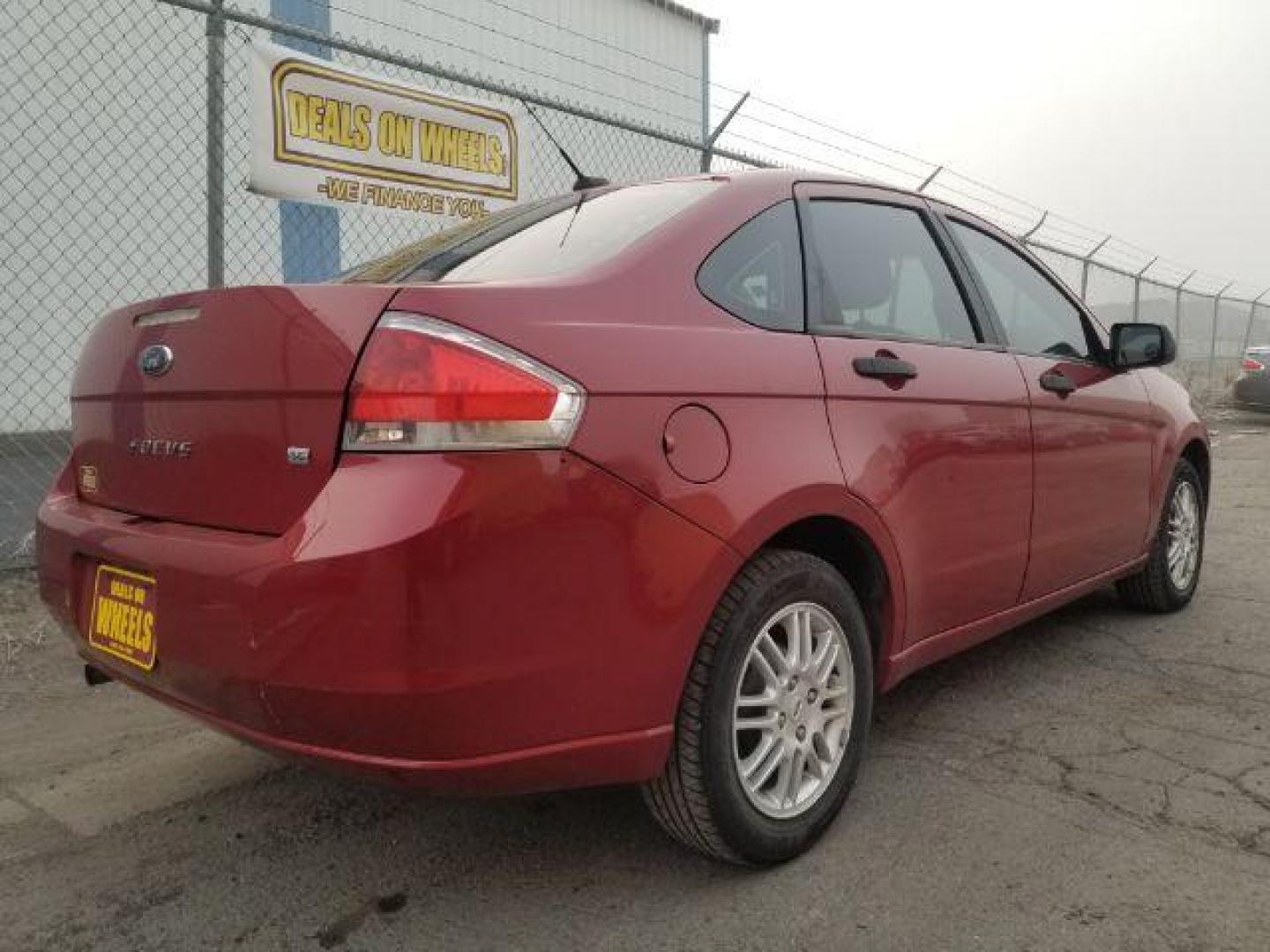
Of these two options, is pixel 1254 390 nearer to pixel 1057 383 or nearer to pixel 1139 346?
pixel 1139 346

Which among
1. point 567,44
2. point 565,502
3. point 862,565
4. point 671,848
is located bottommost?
point 671,848

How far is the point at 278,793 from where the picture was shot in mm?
2701

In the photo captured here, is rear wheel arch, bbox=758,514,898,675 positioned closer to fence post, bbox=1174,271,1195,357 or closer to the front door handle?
the front door handle

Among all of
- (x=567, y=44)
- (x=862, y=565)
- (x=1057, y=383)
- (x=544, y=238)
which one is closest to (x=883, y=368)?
(x=862, y=565)

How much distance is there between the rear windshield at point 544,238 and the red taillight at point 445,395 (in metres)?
0.32

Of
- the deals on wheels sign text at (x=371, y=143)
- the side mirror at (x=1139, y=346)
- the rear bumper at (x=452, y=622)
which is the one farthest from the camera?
the deals on wheels sign text at (x=371, y=143)

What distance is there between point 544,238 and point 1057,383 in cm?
185

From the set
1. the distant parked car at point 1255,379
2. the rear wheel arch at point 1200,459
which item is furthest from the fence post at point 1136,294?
the rear wheel arch at point 1200,459

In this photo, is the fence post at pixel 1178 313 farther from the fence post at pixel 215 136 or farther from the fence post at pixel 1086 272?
the fence post at pixel 215 136

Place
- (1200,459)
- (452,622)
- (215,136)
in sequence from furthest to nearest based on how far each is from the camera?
(1200,459) < (215,136) < (452,622)

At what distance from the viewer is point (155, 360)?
2.15 meters

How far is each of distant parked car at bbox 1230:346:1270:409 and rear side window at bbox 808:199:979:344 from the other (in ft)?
43.8

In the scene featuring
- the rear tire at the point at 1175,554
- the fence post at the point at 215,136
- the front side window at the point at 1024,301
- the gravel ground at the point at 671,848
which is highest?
the fence post at the point at 215,136

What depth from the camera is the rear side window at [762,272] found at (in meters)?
2.28
